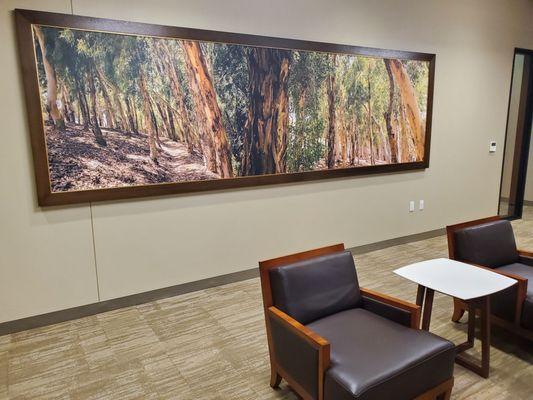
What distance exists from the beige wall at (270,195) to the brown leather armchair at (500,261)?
1.60m

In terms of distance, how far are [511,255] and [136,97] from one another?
305 cm

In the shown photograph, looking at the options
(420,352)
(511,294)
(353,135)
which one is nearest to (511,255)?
(511,294)

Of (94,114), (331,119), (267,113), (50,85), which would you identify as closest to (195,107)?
(267,113)

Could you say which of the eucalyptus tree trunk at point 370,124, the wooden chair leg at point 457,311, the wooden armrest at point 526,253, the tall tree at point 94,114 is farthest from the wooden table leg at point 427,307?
the tall tree at point 94,114

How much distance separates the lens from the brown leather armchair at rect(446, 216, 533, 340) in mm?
2340

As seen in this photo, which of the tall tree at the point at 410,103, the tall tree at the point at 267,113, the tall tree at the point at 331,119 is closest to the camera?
the tall tree at the point at 267,113

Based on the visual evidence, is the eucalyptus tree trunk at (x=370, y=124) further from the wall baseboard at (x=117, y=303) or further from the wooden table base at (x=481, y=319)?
the wooden table base at (x=481, y=319)

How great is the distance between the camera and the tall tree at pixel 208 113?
3.14 meters

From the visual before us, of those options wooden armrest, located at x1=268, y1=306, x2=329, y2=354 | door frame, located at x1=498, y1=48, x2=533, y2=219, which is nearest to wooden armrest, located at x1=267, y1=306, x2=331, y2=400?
wooden armrest, located at x1=268, y1=306, x2=329, y2=354

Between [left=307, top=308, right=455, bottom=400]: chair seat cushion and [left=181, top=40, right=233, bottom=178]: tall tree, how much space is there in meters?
1.82

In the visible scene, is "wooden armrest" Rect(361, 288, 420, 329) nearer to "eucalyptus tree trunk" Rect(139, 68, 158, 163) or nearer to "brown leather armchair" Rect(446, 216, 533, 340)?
"brown leather armchair" Rect(446, 216, 533, 340)

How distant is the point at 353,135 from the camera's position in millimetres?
4102

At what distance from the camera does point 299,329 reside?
175 centimetres

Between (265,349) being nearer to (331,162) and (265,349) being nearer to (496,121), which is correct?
(331,162)
